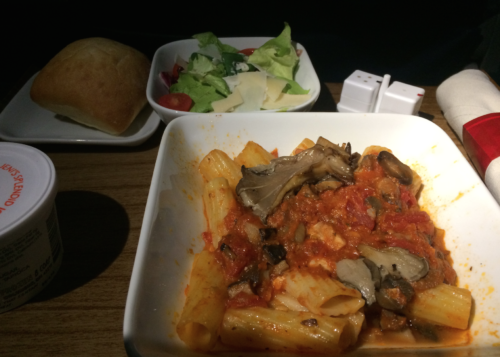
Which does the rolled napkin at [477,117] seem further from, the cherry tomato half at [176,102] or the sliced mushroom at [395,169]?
the cherry tomato half at [176,102]

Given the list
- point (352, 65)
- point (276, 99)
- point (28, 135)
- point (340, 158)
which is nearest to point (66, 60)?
point (28, 135)

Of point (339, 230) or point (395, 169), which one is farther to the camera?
point (395, 169)

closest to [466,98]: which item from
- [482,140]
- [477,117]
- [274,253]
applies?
[477,117]

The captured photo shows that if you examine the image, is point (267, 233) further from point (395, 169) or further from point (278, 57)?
point (278, 57)

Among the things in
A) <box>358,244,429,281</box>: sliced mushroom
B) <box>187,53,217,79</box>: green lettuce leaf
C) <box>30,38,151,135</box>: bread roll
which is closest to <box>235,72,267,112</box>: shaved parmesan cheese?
<box>187,53,217,79</box>: green lettuce leaf

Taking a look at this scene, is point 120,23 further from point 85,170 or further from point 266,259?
point 266,259

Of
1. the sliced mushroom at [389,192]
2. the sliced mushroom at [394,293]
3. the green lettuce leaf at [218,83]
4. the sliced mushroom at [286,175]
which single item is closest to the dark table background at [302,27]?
the green lettuce leaf at [218,83]

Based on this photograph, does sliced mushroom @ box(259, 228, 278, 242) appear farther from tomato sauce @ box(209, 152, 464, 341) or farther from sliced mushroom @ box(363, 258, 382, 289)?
sliced mushroom @ box(363, 258, 382, 289)
